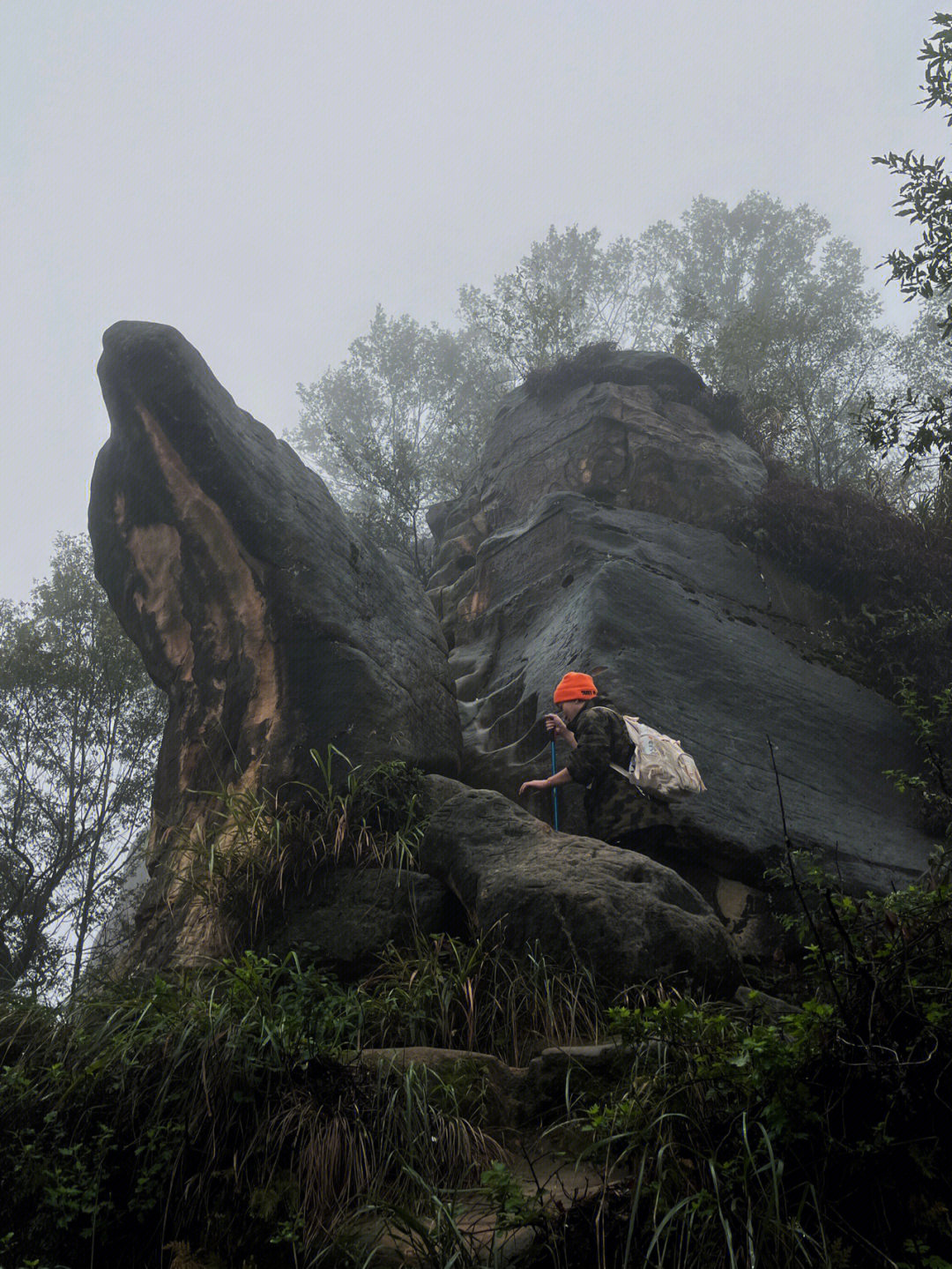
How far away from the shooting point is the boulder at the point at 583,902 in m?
5.40

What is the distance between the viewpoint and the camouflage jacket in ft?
24.5

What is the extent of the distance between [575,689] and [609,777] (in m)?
0.77

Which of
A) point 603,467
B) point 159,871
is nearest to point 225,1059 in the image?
point 159,871

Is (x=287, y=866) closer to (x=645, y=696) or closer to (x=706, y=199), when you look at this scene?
(x=645, y=696)

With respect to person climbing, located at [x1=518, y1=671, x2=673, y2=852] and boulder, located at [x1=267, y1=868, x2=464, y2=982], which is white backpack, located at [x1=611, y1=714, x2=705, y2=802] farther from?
boulder, located at [x1=267, y1=868, x2=464, y2=982]

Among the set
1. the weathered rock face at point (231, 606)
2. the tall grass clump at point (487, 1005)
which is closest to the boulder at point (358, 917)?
the tall grass clump at point (487, 1005)

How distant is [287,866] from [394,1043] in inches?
73.4

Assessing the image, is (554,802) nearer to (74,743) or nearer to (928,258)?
(928,258)

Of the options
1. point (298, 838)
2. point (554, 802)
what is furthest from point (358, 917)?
point (554, 802)

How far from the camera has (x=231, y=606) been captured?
335 inches

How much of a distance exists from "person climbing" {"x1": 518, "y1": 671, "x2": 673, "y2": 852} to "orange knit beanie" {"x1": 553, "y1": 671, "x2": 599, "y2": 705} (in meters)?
0.18

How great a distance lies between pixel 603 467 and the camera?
13.6 meters

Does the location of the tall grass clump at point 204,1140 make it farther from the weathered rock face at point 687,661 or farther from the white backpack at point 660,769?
the weathered rock face at point 687,661

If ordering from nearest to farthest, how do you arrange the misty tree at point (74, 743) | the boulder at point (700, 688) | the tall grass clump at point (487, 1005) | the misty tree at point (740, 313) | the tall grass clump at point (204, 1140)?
the tall grass clump at point (204, 1140) < the tall grass clump at point (487, 1005) < the boulder at point (700, 688) < the misty tree at point (74, 743) < the misty tree at point (740, 313)
